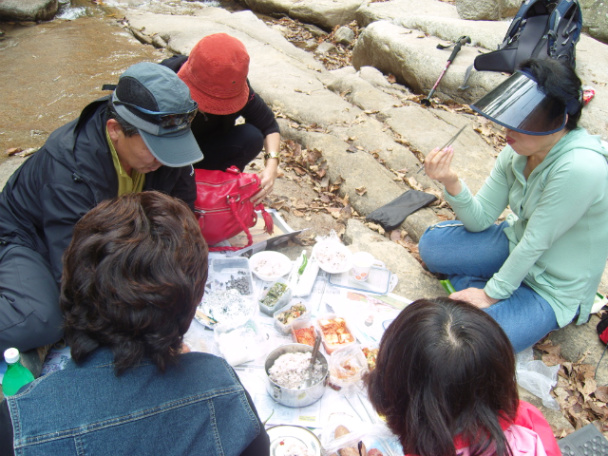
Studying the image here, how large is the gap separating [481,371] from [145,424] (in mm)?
1060

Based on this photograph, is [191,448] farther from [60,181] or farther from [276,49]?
[276,49]

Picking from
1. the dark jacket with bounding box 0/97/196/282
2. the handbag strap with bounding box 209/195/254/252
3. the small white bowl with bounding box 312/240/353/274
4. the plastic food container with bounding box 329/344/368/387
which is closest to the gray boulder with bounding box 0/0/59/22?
the dark jacket with bounding box 0/97/196/282

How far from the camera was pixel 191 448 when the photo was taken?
4.48ft

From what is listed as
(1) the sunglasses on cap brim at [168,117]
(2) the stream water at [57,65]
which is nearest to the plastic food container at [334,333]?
(1) the sunglasses on cap brim at [168,117]

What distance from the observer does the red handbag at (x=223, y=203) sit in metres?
3.31

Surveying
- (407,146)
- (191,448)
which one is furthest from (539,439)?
(407,146)

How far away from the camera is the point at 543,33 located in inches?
233

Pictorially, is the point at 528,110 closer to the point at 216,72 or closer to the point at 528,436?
the point at 528,436

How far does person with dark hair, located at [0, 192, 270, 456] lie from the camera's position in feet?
4.11

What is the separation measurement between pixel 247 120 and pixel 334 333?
217cm

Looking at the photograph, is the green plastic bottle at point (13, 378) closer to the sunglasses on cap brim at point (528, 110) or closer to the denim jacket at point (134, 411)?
the denim jacket at point (134, 411)

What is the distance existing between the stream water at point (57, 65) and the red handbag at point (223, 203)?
297 centimetres

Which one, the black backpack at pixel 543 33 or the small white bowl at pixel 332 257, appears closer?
the small white bowl at pixel 332 257

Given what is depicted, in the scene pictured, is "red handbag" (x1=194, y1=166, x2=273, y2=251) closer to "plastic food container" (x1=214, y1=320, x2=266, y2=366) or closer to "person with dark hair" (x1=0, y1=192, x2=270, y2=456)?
"plastic food container" (x1=214, y1=320, x2=266, y2=366)
